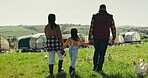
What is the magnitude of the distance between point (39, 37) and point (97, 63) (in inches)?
1200

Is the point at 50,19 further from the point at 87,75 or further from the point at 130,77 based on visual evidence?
the point at 130,77

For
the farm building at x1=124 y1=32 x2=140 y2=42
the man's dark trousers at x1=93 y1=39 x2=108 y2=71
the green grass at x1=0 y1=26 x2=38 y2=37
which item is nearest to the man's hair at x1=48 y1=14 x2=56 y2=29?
the man's dark trousers at x1=93 y1=39 x2=108 y2=71

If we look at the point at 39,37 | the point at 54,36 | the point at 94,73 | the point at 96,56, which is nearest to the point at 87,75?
the point at 94,73

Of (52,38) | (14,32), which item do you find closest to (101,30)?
(52,38)

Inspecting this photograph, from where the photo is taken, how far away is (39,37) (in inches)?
1519

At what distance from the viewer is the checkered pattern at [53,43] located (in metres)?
7.87

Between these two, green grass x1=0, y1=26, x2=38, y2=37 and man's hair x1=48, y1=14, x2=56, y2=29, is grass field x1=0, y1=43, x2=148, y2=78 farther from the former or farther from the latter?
green grass x1=0, y1=26, x2=38, y2=37

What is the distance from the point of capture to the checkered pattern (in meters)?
7.87

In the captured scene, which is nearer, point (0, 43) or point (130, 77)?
point (130, 77)

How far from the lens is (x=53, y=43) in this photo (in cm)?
788

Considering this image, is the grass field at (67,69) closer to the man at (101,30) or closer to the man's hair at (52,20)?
the man at (101,30)

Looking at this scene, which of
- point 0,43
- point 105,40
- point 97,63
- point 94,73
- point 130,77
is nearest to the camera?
point 130,77

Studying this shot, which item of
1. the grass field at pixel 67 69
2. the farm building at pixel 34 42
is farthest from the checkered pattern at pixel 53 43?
the farm building at pixel 34 42

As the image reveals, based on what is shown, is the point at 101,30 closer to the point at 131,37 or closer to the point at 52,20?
the point at 52,20
